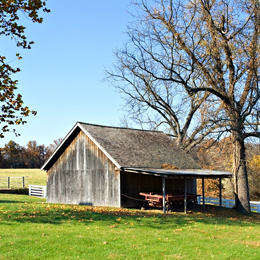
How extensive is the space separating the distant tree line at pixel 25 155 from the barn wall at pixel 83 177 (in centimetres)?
6124

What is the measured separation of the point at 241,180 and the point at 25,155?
282 feet

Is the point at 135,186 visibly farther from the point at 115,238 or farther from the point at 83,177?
the point at 115,238

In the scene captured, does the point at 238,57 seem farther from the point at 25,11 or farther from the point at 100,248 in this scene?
the point at 100,248

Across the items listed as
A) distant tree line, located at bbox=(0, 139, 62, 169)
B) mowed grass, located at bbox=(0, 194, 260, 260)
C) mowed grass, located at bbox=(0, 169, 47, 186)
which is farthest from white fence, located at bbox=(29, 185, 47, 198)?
distant tree line, located at bbox=(0, 139, 62, 169)

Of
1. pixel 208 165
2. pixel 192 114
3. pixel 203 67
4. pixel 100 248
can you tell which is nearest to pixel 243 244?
pixel 100 248

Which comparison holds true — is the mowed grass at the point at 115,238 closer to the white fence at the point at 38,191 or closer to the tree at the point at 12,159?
the white fence at the point at 38,191

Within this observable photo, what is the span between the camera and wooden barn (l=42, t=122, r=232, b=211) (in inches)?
901

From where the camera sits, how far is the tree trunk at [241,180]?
2388 cm

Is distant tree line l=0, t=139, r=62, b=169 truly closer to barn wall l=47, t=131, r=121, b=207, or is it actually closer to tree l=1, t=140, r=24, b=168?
tree l=1, t=140, r=24, b=168

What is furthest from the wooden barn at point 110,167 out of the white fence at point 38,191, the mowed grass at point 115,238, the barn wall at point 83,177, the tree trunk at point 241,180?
the white fence at point 38,191

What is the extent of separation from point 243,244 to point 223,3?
16515 mm

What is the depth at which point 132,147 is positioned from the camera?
25.9 meters

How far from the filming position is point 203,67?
22453mm

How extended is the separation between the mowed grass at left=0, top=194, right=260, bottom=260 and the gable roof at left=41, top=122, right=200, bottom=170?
790cm
